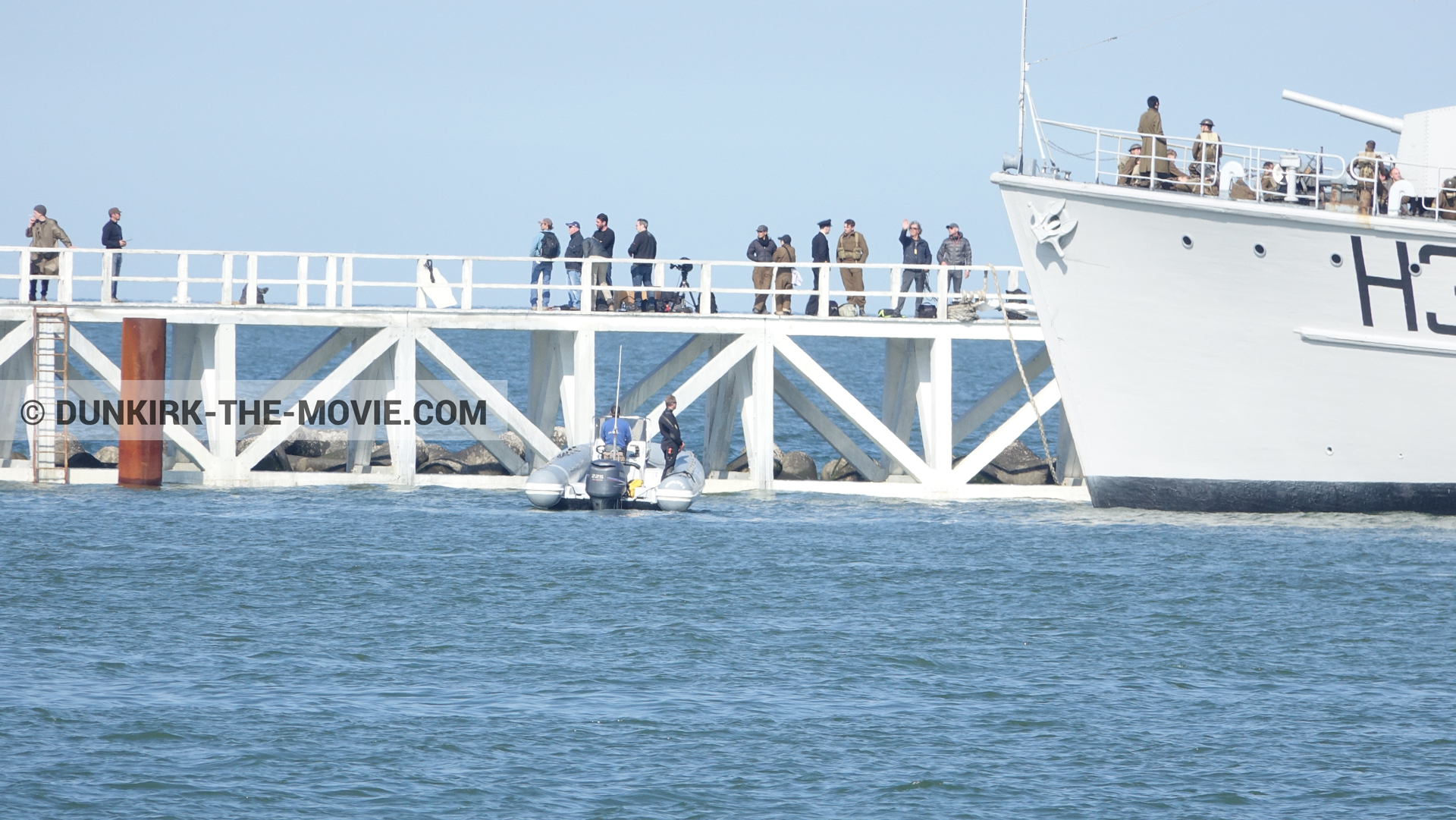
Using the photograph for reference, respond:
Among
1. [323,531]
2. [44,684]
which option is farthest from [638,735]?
[323,531]

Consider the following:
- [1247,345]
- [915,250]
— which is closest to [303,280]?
[915,250]

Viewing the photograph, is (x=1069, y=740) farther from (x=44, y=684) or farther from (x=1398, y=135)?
(x=1398, y=135)

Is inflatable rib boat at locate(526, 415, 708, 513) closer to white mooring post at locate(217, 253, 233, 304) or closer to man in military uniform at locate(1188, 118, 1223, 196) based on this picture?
white mooring post at locate(217, 253, 233, 304)

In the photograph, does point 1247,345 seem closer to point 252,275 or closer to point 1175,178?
point 1175,178

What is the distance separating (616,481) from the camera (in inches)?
1030

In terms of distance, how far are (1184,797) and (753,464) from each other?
1593 cm

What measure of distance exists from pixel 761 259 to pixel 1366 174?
1019 centimetres

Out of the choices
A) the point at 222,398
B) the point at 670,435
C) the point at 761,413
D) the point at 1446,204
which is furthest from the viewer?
the point at 761,413

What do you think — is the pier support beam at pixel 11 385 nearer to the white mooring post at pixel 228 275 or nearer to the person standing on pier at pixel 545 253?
the white mooring post at pixel 228 275

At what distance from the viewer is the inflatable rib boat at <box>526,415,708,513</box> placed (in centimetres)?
2614

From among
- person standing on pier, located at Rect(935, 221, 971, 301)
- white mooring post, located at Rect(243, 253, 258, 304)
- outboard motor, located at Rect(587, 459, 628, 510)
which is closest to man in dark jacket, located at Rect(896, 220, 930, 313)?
person standing on pier, located at Rect(935, 221, 971, 301)

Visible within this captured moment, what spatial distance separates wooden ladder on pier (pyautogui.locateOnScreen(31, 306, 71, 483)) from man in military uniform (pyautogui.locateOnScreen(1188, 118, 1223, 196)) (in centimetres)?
1785

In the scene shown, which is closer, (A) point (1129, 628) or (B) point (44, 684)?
(B) point (44, 684)

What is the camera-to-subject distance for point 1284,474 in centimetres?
2550
